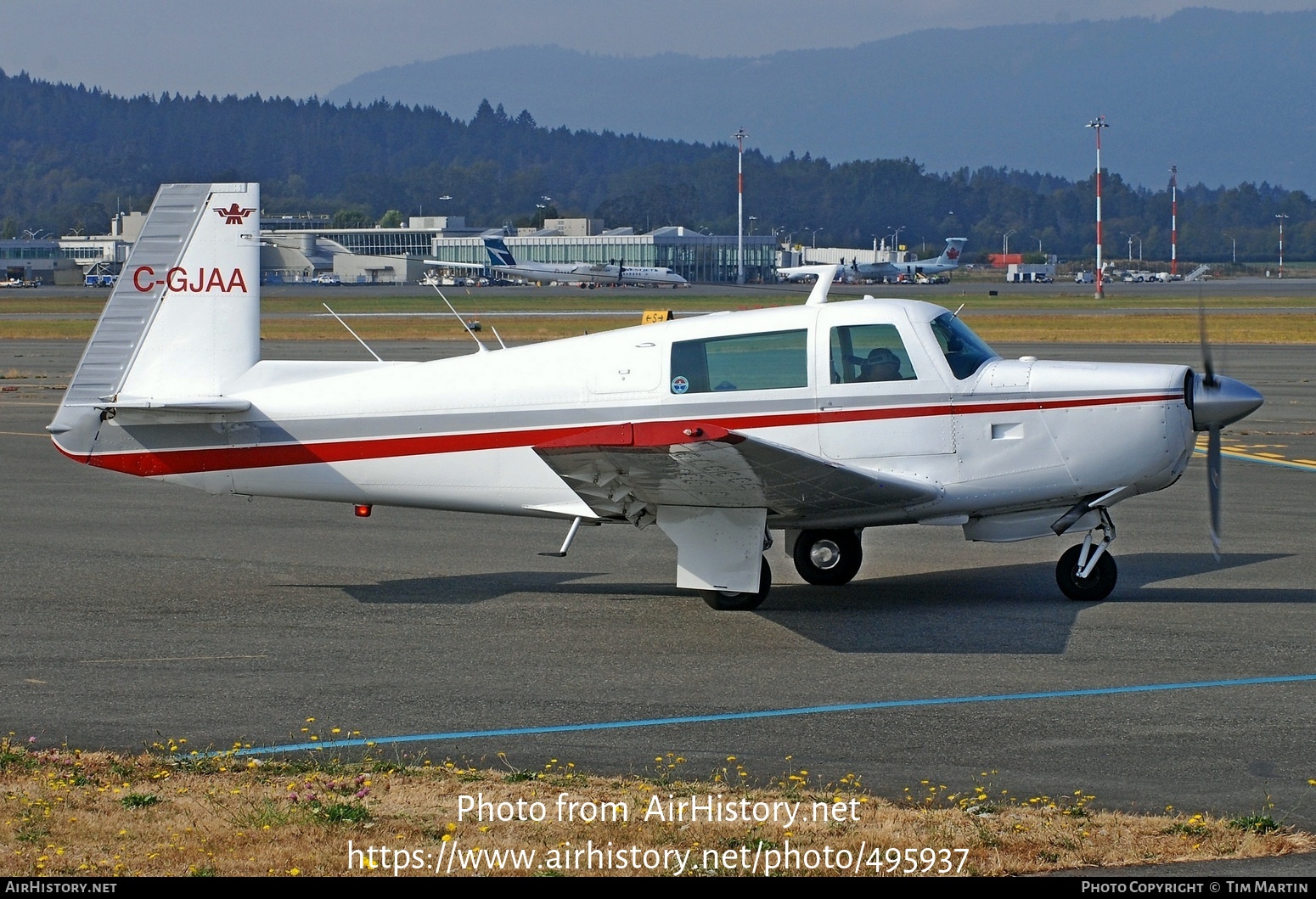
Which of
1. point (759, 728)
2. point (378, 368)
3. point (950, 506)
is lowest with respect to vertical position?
point (759, 728)

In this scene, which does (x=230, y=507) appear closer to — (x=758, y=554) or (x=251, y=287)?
(x=251, y=287)

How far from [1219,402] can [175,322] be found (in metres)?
7.95

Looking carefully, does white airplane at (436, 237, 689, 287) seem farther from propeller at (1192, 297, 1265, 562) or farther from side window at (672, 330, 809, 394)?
propeller at (1192, 297, 1265, 562)

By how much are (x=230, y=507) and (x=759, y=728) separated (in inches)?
402

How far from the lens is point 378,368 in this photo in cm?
1170

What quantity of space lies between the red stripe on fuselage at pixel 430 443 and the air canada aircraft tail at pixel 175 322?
392 mm

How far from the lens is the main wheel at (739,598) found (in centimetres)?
1091

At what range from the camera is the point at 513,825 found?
611 centimetres

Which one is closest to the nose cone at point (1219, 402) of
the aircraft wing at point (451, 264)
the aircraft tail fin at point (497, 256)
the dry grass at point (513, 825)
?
the dry grass at point (513, 825)

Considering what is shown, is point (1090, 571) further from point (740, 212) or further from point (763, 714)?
point (740, 212)

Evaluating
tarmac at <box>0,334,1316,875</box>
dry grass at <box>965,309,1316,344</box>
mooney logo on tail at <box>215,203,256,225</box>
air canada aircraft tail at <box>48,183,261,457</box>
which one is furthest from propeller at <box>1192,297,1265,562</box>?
dry grass at <box>965,309,1316,344</box>

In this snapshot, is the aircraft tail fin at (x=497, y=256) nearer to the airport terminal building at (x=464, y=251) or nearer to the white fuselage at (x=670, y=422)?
the airport terminal building at (x=464, y=251)

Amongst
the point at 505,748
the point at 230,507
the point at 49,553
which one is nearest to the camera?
the point at 505,748
